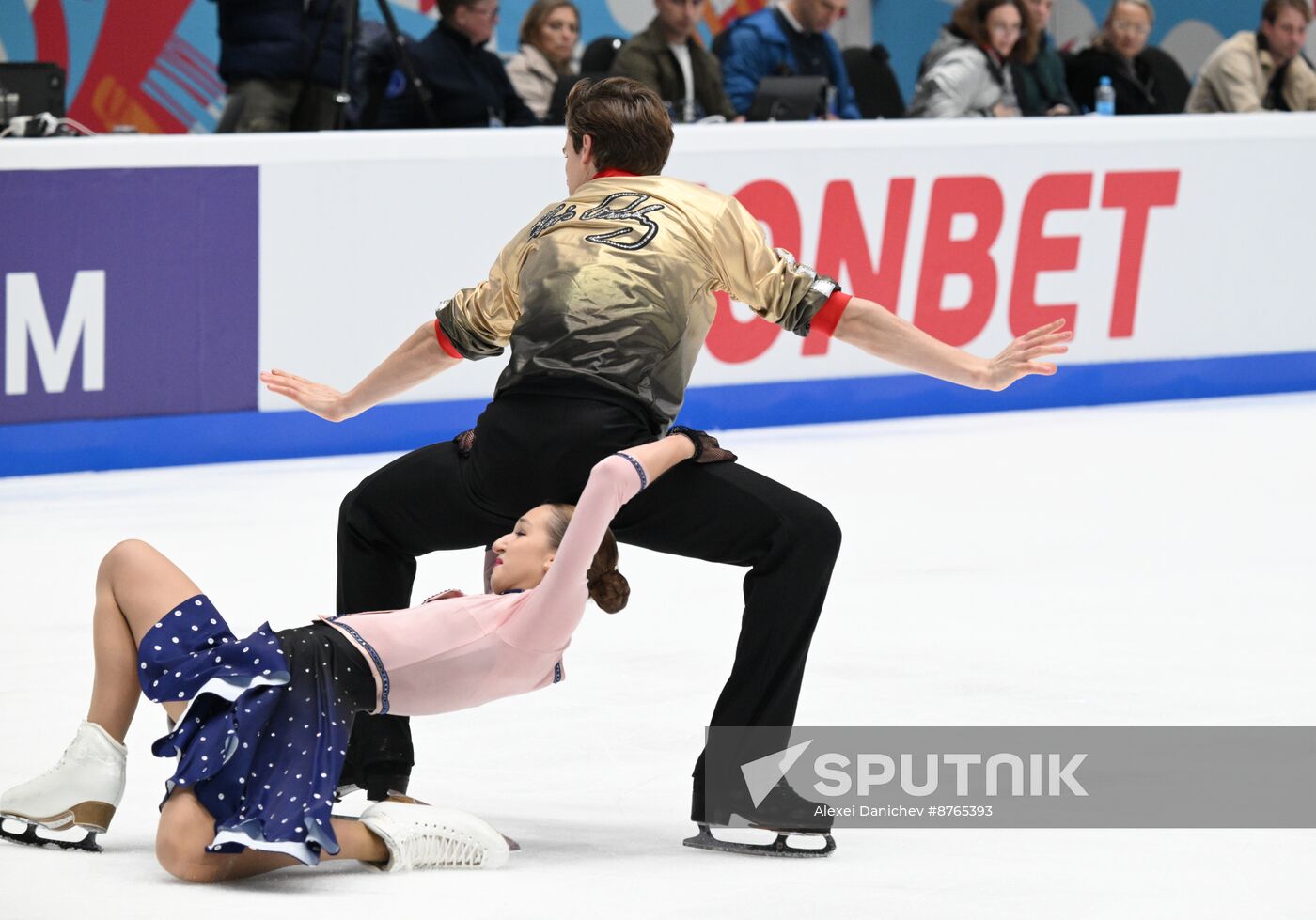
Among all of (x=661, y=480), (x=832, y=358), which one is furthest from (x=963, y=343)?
(x=661, y=480)

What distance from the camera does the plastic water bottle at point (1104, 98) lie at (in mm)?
9204

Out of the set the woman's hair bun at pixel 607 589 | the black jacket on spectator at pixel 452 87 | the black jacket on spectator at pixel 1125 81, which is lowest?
the woman's hair bun at pixel 607 589

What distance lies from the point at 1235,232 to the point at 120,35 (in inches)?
235

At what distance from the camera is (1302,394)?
898 centimetres

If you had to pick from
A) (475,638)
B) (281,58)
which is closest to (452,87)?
(281,58)

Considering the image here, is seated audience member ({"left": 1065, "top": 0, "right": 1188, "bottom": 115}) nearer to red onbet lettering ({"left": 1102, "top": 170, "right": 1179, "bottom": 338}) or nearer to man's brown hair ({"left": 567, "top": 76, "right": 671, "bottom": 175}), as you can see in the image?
red onbet lettering ({"left": 1102, "top": 170, "right": 1179, "bottom": 338})

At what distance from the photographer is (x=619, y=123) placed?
3332 millimetres

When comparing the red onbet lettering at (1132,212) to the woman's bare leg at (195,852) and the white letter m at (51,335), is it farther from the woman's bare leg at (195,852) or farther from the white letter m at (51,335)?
the woman's bare leg at (195,852)

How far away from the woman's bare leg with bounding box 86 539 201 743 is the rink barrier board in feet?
12.2

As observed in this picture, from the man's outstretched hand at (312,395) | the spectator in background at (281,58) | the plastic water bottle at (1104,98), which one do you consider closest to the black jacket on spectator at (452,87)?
the spectator in background at (281,58)

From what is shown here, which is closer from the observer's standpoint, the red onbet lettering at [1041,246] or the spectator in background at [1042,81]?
the red onbet lettering at [1041,246]

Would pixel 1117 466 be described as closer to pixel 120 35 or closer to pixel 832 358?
pixel 832 358

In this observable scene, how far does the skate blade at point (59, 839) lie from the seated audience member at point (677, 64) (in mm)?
5867

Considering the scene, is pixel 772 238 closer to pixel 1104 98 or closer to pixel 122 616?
pixel 1104 98
